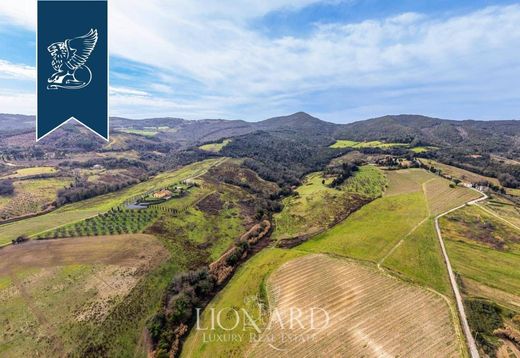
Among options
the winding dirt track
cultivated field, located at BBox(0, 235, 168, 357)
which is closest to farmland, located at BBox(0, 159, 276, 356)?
cultivated field, located at BBox(0, 235, 168, 357)

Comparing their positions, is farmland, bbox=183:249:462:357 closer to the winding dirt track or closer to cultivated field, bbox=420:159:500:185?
the winding dirt track

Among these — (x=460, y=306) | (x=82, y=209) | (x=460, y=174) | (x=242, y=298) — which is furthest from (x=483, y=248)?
(x=82, y=209)

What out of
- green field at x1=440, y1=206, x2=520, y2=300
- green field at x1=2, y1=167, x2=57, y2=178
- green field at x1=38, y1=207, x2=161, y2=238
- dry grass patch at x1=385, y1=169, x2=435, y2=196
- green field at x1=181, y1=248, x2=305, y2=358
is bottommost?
green field at x1=181, y1=248, x2=305, y2=358

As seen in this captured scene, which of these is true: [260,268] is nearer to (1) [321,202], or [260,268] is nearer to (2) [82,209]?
(1) [321,202]

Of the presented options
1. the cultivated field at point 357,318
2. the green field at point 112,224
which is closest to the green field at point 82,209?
the green field at point 112,224

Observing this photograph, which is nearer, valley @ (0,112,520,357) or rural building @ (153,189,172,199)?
valley @ (0,112,520,357)

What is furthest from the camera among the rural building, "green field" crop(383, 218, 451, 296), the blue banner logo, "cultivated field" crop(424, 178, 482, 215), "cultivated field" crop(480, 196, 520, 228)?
the rural building
